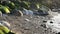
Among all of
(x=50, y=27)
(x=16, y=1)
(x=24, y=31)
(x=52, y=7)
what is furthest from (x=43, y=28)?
(x=52, y=7)

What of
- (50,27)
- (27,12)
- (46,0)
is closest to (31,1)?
(46,0)

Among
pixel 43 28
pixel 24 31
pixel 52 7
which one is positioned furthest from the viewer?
pixel 52 7

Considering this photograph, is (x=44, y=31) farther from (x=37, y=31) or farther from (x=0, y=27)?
(x=0, y=27)

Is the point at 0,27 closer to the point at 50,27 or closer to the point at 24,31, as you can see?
the point at 24,31

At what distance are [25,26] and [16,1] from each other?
49.9 feet

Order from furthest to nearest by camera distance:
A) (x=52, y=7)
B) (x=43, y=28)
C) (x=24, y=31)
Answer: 1. (x=52, y=7)
2. (x=43, y=28)
3. (x=24, y=31)

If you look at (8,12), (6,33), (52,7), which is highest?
(6,33)

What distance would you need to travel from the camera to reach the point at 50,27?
858 inches

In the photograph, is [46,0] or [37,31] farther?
[46,0]

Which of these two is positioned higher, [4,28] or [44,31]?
[4,28]

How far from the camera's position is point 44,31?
787 inches

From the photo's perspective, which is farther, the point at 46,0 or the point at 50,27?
the point at 46,0

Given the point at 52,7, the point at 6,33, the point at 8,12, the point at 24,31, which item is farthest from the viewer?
the point at 52,7

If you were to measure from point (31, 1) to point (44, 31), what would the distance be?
69.6ft
